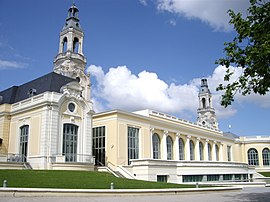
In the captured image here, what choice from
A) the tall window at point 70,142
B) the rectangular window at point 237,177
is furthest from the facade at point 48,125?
the rectangular window at point 237,177

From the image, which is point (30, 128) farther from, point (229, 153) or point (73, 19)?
point (229, 153)

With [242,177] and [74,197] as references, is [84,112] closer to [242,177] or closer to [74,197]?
[74,197]

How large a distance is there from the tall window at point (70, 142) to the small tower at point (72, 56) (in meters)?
24.6

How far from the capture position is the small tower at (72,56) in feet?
196

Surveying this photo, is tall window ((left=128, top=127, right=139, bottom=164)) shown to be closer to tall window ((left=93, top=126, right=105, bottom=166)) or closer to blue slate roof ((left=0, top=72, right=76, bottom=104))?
tall window ((left=93, top=126, right=105, bottom=166))

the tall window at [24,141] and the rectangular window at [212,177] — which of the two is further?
the rectangular window at [212,177]

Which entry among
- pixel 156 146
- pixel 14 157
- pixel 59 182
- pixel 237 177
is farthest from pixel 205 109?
pixel 59 182

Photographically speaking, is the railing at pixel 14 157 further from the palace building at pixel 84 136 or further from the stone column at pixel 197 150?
the stone column at pixel 197 150

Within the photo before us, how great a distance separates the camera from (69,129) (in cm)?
3581

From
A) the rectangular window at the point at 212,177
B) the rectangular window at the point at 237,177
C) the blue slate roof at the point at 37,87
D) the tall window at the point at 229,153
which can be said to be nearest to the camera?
the blue slate roof at the point at 37,87

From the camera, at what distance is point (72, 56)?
6053 centimetres

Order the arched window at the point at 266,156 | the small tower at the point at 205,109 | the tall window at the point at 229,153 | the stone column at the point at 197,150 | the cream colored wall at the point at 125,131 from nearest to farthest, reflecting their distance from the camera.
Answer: the cream colored wall at the point at 125,131 < the stone column at the point at 197,150 < the tall window at the point at 229,153 < the arched window at the point at 266,156 < the small tower at the point at 205,109

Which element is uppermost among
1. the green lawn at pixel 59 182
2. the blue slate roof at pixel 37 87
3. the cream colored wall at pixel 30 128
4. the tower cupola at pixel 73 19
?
the tower cupola at pixel 73 19

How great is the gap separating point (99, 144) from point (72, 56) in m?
23.6
